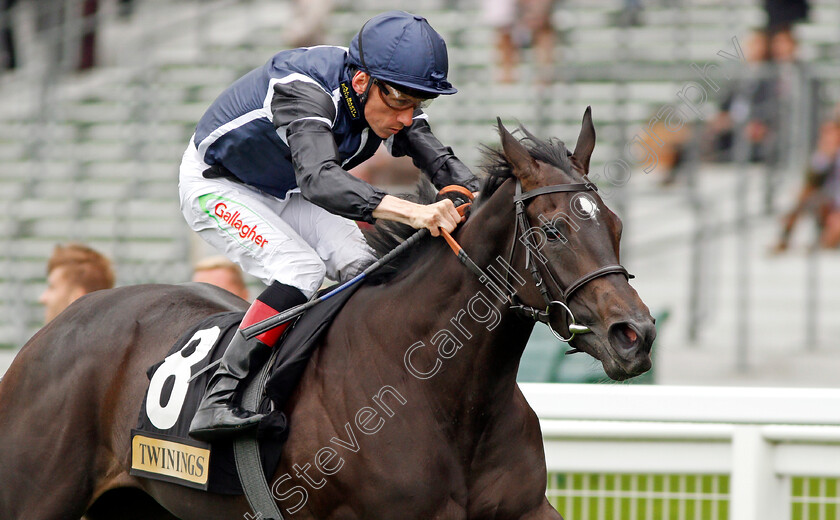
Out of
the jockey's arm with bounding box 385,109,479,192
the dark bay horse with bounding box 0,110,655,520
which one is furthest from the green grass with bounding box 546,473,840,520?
the jockey's arm with bounding box 385,109,479,192

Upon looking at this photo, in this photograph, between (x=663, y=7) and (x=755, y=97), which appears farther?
(x=663, y=7)

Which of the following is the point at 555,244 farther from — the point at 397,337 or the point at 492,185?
the point at 397,337

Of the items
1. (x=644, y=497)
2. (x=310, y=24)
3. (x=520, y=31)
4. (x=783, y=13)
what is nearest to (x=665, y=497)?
(x=644, y=497)

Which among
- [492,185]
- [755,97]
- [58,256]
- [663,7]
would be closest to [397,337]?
[492,185]

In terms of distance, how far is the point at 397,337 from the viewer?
3.15 m

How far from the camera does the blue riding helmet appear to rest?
315cm

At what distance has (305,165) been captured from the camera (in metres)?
3.07

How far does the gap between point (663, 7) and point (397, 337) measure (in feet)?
29.0

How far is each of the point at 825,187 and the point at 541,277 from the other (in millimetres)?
6185

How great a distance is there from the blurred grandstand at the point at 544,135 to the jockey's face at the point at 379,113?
162 inches

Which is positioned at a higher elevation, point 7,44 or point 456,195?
point 456,195

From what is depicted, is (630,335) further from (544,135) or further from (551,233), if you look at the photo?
(544,135)

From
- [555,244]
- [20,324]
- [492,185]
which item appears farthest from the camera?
[20,324]

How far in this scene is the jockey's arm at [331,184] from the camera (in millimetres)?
3004
